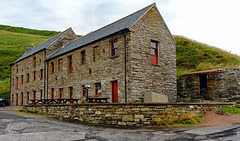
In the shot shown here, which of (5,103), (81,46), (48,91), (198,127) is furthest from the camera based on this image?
(5,103)

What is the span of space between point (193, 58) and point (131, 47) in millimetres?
15389

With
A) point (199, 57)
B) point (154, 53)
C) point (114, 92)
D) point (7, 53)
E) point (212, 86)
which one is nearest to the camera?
point (114, 92)

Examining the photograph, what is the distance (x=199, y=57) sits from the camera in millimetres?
28484

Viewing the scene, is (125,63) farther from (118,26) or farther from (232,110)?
(232,110)

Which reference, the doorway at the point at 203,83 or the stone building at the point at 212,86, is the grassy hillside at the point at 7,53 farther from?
the doorway at the point at 203,83

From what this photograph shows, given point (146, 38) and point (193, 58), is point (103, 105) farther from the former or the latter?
point (193, 58)

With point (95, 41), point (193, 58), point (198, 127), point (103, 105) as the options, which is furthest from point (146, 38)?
point (193, 58)

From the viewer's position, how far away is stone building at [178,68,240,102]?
1703 cm

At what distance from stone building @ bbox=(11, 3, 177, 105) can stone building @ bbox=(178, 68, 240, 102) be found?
136cm

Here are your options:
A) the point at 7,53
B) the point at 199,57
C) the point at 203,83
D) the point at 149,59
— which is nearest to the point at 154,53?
the point at 149,59

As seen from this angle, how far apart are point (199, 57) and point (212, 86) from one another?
1140 centimetres

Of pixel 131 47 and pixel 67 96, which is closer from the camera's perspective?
pixel 131 47

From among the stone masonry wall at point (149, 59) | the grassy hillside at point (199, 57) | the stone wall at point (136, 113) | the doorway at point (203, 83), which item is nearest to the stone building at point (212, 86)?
the doorway at point (203, 83)

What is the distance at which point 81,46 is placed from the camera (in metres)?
20.6
